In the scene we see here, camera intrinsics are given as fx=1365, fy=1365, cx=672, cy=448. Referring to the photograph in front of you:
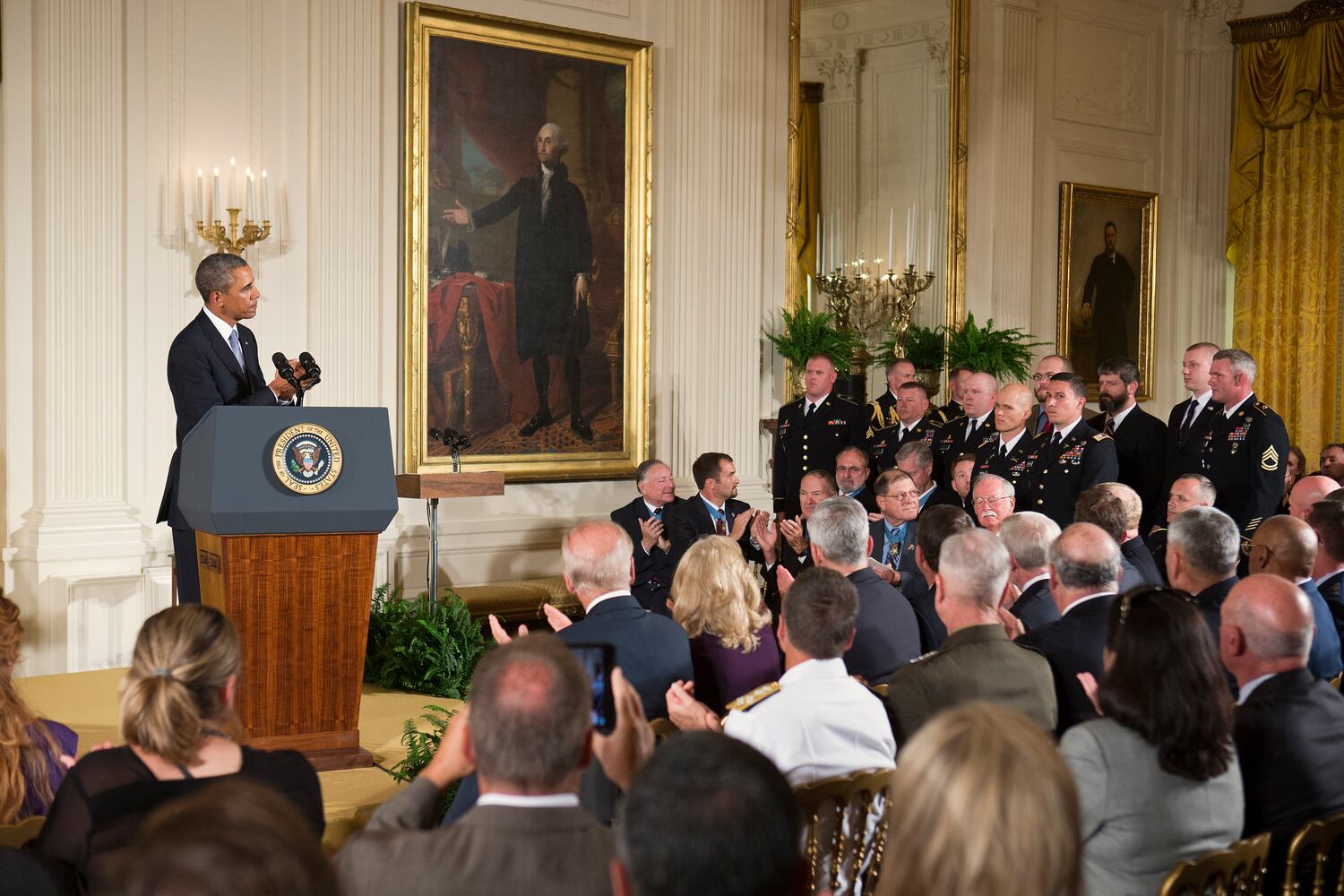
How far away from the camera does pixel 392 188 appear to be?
7.74m

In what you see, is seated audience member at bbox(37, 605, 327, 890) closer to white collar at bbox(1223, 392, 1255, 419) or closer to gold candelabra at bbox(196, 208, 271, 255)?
gold candelabra at bbox(196, 208, 271, 255)

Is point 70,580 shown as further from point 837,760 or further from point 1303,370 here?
point 1303,370

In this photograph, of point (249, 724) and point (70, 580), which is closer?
point (249, 724)

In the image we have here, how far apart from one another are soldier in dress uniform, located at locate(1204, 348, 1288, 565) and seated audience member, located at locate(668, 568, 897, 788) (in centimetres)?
422

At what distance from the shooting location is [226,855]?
1.21 metres

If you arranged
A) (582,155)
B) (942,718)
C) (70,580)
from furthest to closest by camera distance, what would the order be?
(582,155) < (70,580) < (942,718)

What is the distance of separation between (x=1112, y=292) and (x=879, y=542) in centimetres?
610

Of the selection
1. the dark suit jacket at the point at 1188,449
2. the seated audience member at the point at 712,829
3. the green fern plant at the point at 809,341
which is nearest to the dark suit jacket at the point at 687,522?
the green fern plant at the point at 809,341

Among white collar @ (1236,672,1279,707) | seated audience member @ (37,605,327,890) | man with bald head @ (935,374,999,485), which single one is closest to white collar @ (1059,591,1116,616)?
white collar @ (1236,672,1279,707)

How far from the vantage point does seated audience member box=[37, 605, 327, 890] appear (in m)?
2.13

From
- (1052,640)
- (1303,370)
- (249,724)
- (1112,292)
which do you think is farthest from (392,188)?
(1303,370)

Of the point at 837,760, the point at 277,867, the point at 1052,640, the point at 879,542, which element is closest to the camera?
the point at 277,867

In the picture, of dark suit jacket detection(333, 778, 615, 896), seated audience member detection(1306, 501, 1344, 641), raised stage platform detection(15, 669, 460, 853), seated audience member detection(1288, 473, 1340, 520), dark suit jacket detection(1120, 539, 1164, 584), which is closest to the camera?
dark suit jacket detection(333, 778, 615, 896)

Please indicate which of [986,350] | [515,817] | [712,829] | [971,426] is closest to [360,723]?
[515,817]
